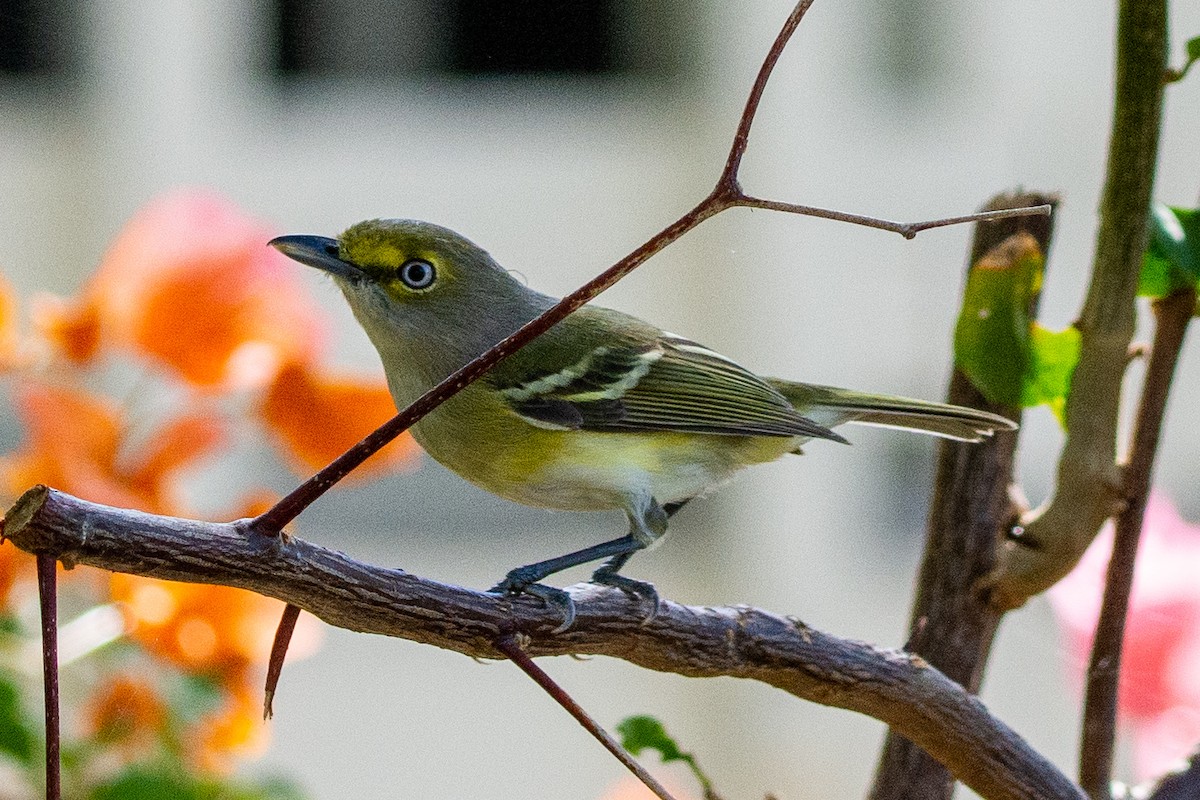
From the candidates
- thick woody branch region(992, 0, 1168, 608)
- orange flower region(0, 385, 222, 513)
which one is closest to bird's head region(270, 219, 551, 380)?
orange flower region(0, 385, 222, 513)

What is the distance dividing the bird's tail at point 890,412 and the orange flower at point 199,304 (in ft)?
1.18

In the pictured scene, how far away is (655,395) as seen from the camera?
912mm

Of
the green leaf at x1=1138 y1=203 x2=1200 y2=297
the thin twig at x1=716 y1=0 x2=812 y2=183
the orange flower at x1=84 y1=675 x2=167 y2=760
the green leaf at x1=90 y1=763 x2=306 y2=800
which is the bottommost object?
the green leaf at x1=90 y1=763 x2=306 y2=800

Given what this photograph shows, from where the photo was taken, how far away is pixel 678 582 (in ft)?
11.6

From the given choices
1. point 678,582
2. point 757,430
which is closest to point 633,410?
point 757,430

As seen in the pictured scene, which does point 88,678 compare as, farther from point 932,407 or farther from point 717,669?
point 932,407

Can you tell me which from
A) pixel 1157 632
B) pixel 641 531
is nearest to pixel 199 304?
pixel 641 531

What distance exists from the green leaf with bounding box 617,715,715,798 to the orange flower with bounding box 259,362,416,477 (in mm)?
181

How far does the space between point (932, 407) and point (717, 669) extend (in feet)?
0.99

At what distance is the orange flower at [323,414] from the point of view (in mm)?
720

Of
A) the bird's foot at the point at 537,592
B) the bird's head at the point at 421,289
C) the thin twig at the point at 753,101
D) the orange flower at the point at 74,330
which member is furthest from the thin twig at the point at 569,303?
the orange flower at the point at 74,330

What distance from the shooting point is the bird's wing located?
85 centimetres

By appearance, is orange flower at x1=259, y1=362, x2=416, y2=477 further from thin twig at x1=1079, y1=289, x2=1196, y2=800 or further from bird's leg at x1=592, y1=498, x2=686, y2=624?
thin twig at x1=1079, y1=289, x2=1196, y2=800

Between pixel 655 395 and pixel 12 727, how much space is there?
42 centimetres
